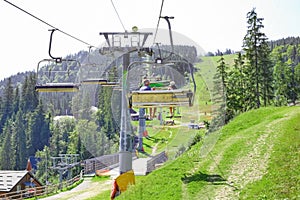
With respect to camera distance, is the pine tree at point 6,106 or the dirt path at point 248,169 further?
the pine tree at point 6,106

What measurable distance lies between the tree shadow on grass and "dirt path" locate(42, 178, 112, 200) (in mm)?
5260

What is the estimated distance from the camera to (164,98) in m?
7.70

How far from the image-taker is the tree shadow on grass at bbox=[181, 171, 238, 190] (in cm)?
1391

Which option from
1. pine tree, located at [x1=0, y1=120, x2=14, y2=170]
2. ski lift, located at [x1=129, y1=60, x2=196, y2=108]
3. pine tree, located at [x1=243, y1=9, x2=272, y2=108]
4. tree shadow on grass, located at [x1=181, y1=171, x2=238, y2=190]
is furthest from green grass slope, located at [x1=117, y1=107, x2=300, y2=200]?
pine tree, located at [x1=0, y1=120, x2=14, y2=170]

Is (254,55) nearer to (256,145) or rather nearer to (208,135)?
(208,135)

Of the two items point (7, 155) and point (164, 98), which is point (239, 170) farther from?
point (7, 155)

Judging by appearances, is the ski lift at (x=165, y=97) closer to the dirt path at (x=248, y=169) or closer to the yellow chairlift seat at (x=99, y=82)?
the yellow chairlift seat at (x=99, y=82)

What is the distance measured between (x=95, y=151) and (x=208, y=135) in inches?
468

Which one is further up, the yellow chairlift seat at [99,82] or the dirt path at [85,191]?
the yellow chairlift seat at [99,82]

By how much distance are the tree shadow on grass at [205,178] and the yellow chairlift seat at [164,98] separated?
6.58 m

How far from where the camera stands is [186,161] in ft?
59.7

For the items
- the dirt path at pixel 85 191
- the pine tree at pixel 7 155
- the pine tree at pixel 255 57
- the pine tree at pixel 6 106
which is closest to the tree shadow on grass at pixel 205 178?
the dirt path at pixel 85 191

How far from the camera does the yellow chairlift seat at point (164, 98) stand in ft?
25.0

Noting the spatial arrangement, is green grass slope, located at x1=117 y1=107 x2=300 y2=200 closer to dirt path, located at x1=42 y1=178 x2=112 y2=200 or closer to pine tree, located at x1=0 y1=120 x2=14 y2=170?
dirt path, located at x1=42 y1=178 x2=112 y2=200
